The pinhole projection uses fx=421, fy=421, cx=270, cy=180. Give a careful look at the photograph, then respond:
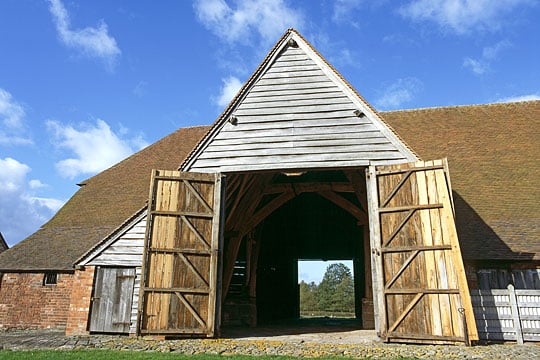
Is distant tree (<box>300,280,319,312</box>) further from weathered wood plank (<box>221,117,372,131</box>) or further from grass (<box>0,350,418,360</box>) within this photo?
grass (<box>0,350,418,360</box>)

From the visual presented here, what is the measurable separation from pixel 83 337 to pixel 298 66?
907 centimetres

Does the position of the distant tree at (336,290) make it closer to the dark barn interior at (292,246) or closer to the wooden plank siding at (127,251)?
the dark barn interior at (292,246)

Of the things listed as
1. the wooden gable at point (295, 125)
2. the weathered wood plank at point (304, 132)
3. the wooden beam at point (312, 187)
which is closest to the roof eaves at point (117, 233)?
the wooden gable at point (295, 125)

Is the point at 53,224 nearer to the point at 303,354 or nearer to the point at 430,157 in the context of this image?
the point at 303,354

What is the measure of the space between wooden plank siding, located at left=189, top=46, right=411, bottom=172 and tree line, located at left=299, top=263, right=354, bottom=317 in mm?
32620

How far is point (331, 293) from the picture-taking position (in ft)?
167

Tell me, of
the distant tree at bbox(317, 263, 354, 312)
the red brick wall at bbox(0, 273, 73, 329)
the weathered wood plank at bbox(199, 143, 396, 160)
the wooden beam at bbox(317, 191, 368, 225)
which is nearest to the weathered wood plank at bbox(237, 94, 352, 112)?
the weathered wood plank at bbox(199, 143, 396, 160)

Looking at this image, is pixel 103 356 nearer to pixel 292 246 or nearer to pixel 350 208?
pixel 350 208

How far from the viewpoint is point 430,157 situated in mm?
15945

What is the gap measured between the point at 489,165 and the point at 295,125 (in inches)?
346

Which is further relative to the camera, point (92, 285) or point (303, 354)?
point (92, 285)

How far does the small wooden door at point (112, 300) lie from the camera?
11235 millimetres

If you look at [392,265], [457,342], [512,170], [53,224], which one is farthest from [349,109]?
[53,224]

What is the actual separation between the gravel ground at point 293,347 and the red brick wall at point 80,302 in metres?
1.00
